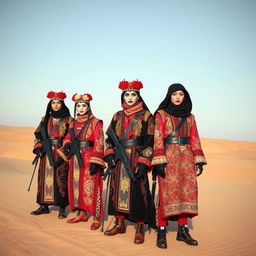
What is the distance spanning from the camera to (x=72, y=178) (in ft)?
18.2

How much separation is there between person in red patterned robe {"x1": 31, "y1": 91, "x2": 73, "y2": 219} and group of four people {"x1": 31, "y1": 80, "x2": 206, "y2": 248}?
1.12 ft

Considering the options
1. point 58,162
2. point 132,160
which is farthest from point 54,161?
point 132,160

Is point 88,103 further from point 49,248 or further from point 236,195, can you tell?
point 236,195

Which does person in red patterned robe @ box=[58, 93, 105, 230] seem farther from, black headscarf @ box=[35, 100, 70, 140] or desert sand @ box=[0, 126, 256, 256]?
black headscarf @ box=[35, 100, 70, 140]

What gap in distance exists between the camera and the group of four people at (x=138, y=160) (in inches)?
173

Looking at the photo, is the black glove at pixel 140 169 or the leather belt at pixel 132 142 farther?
the leather belt at pixel 132 142

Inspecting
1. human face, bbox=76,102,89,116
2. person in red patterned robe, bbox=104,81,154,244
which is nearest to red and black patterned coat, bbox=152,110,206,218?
person in red patterned robe, bbox=104,81,154,244

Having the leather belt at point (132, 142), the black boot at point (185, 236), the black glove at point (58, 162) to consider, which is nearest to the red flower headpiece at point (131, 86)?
the leather belt at point (132, 142)

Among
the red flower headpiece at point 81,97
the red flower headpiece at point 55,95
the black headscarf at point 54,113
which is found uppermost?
the red flower headpiece at point 55,95

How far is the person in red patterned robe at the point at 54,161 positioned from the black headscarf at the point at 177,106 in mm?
2381

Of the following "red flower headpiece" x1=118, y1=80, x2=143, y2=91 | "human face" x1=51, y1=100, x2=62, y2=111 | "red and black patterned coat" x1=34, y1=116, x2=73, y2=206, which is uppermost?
"red flower headpiece" x1=118, y1=80, x2=143, y2=91

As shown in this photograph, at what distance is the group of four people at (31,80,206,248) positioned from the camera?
439 centimetres

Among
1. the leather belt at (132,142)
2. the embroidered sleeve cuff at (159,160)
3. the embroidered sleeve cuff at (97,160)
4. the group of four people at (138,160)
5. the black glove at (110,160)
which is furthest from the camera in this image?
the embroidered sleeve cuff at (97,160)

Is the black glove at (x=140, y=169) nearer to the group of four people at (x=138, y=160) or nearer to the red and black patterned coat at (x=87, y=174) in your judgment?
the group of four people at (x=138, y=160)
